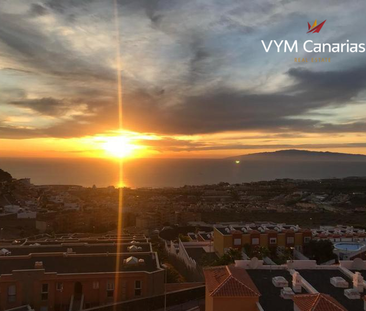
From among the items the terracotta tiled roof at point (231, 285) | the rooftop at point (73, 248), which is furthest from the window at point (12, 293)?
the terracotta tiled roof at point (231, 285)

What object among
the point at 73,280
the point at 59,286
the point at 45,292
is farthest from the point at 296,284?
the point at 45,292

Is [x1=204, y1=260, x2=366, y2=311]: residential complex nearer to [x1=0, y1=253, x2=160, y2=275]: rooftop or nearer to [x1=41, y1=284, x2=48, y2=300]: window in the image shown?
[x1=0, y1=253, x2=160, y2=275]: rooftop

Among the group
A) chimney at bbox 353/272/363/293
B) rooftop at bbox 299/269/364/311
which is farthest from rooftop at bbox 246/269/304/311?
chimney at bbox 353/272/363/293

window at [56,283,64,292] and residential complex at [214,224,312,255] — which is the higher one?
residential complex at [214,224,312,255]

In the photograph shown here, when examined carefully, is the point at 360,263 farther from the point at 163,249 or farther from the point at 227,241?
the point at 163,249

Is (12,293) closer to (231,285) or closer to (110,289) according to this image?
(110,289)

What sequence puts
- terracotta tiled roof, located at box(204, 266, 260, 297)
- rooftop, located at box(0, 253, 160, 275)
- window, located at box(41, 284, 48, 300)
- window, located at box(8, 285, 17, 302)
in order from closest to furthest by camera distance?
terracotta tiled roof, located at box(204, 266, 260, 297) < window, located at box(8, 285, 17, 302) < window, located at box(41, 284, 48, 300) < rooftop, located at box(0, 253, 160, 275)

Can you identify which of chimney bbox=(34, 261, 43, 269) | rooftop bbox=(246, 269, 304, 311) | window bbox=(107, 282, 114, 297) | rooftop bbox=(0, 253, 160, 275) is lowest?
window bbox=(107, 282, 114, 297)
